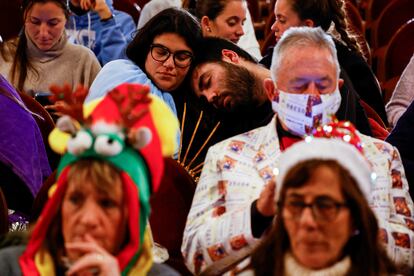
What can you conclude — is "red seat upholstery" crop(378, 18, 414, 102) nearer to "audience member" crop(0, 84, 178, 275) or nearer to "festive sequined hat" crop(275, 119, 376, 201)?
"festive sequined hat" crop(275, 119, 376, 201)

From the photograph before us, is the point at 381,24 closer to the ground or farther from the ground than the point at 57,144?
closer to the ground

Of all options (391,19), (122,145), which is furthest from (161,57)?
(391,19)

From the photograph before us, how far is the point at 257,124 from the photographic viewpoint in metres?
3.80

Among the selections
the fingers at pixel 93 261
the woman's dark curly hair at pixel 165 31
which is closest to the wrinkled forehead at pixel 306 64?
the woman's dark curly hair at pixel 165 31

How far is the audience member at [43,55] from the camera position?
4887 millimetres

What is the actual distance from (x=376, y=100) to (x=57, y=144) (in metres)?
2.36

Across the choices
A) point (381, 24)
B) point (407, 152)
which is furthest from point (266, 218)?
point (381, 24)

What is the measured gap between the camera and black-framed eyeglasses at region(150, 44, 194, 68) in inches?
153

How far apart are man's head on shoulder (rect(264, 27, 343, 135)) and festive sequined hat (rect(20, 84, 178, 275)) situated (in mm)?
592

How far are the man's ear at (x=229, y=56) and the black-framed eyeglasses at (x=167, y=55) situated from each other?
0.12 metres

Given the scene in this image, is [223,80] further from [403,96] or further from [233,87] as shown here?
[403,96]

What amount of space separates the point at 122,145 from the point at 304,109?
2.42 feet

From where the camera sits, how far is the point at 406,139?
359cm

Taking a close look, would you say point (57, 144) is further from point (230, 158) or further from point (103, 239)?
point (230, 158)
